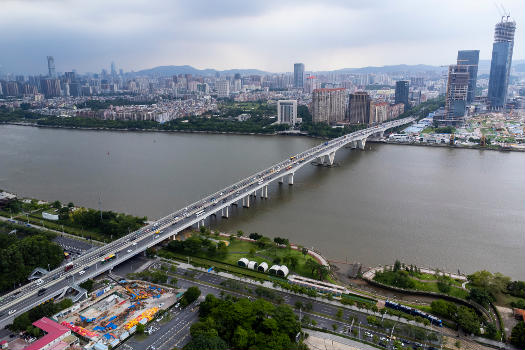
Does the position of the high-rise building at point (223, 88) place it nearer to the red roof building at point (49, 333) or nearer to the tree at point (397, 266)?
the tree at point (397, 266)

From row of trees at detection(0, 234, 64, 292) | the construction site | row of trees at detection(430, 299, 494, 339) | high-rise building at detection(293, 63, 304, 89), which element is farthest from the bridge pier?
high-rise building at detection(293, 63, 304, 89)

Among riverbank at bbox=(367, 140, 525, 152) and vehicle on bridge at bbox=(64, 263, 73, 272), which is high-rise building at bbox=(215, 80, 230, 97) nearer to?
riverbank at bbox=(367, 140, 525, 152)

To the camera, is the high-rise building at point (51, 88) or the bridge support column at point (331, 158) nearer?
the bridge support column at point (331, 158)

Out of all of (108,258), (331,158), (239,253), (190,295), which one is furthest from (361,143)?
(190,295)

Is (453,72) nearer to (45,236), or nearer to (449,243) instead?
(449,243)

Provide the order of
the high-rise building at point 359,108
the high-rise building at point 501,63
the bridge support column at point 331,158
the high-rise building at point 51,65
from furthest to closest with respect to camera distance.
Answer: the high-rise building at point 51,65 < the high-rise building at point 501,63 < the high-rise building at point 359,108 < the bridge support column at point 331,158

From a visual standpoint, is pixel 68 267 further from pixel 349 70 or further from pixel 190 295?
pixel 349 70

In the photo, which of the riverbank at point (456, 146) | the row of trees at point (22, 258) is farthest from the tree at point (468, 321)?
the riverbank at point (456, 146)

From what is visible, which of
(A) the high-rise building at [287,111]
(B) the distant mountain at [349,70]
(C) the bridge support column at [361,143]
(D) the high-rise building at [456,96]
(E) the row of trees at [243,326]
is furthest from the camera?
(B) the distant mountain at [349,70]
